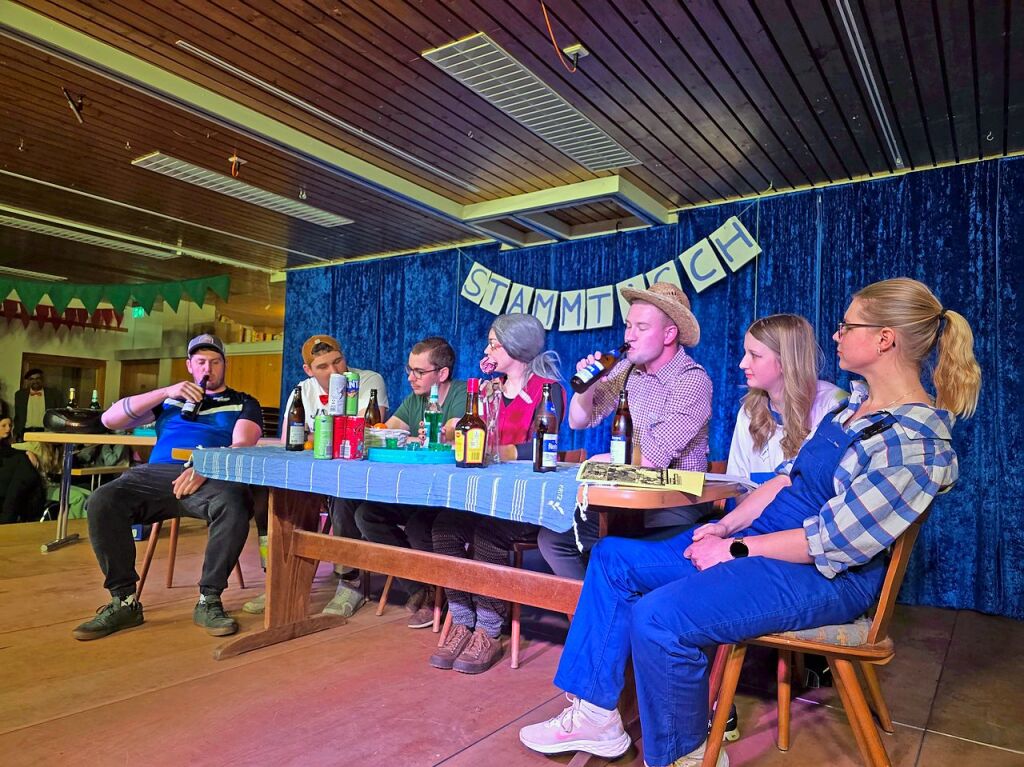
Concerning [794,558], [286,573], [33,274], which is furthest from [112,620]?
[33,274]

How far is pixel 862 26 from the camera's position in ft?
9.14

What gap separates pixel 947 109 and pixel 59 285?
8.40 meters

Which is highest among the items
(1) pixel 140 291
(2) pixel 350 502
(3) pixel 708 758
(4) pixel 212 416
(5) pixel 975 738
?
(1) pixel 140 291

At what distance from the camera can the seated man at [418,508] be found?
2.85m

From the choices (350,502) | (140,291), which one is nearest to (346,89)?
(350,502)

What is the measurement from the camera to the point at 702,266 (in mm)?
4820

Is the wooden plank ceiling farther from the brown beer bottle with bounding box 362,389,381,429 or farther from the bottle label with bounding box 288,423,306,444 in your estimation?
the bottle label with bounding box 288,423,306,444

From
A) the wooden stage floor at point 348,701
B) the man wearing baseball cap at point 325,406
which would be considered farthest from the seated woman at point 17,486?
the man wearing baseball cap at point 325,406

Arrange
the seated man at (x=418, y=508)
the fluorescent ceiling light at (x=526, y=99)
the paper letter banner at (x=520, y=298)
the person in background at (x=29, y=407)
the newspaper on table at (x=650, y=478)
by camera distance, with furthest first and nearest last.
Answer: the person in background at (x=29, y=407) < the paper letter banner at (x=520, y=298) < the fluorescent ceiling light at (x=526, y=99) < the seated man at (x=418, y=508) < the newspaper on table at (x=650, y=478)

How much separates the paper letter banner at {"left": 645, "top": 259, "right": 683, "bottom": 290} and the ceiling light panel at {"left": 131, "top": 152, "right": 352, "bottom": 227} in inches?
98.3

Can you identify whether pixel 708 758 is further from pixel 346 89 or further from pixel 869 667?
pixel 346 89

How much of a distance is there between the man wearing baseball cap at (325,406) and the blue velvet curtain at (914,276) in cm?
206

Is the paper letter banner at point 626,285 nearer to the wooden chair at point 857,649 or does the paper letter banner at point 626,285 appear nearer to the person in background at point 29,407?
the wooden chair at point 857,649

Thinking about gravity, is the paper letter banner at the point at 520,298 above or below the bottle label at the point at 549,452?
above
